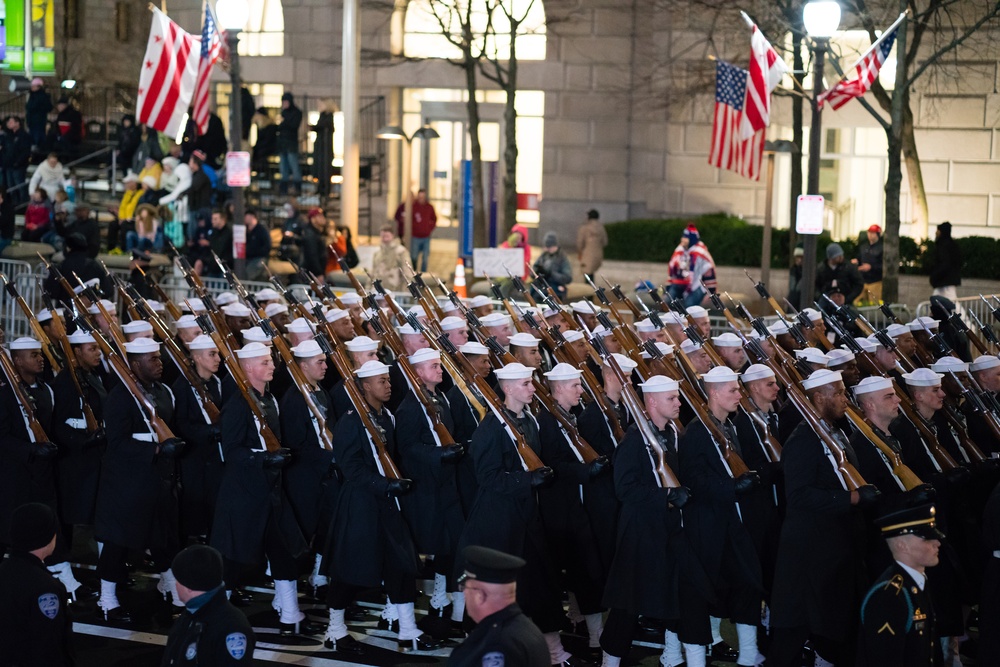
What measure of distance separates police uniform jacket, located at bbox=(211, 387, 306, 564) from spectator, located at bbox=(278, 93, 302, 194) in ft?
52.6

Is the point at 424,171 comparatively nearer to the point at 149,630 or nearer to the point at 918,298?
the point at 918,298

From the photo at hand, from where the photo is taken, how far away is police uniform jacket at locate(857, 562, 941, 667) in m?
6.46

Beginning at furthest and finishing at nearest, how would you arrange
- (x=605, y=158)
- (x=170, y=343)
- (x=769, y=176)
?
(x=605, y=158) < (x=769, y=176) < (x=170, y=343)

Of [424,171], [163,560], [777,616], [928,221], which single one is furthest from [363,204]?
[777,616]

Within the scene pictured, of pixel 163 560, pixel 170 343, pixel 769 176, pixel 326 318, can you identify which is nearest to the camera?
pixel 163 560

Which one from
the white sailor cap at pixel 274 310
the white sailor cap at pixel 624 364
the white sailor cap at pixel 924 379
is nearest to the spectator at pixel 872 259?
the white sailor cap at pixel 274 310

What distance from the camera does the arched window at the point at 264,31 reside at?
31219mm

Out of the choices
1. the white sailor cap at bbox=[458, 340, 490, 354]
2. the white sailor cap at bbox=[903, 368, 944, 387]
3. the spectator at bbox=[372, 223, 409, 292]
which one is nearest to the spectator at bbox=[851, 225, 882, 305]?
the spectator at bbox=[372, 223, 409, 292]

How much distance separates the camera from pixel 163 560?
33.1 ft

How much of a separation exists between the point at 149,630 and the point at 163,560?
26.6 inches

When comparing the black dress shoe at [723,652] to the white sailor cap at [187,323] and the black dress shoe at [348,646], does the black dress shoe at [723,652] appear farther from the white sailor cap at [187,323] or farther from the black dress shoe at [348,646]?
the white sailor cap at [187,323]

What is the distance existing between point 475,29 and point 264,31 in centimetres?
487

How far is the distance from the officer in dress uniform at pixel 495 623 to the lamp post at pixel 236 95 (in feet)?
40.8

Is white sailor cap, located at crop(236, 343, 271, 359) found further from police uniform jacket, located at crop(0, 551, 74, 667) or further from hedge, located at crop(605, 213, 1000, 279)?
hedge, located at crop(605, 213, 1000, 279)
